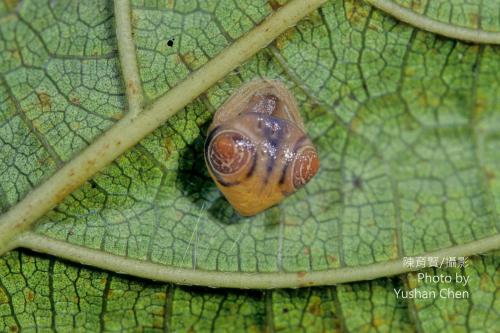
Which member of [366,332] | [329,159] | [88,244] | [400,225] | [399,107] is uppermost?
[399,107]

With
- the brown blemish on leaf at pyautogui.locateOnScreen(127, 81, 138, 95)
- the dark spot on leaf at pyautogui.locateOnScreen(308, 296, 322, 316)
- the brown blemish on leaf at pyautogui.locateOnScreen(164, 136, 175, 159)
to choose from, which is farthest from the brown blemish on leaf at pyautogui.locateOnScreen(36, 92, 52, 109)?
the dark spot on leaf at pyautogui.locateOnScreen(308, 296, 322, 316)

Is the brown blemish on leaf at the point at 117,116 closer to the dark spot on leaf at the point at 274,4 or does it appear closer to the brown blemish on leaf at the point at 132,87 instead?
the brown blemish on leaf at the point at 132,87

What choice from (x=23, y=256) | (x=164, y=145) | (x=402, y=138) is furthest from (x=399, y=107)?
(x=23, y=256)

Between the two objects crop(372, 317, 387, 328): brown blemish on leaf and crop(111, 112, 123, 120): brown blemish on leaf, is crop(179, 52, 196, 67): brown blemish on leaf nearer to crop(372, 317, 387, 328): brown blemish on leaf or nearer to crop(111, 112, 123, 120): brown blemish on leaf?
crop(111, 112, 123, 120): brown blemish on leaf

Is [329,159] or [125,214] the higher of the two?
[329,159]

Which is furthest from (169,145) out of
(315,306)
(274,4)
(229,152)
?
(315,306)

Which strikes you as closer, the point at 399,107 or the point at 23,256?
the point at 23,256

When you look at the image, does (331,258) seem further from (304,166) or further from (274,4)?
(274,4)

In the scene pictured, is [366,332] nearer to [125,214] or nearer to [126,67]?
[125,214]
